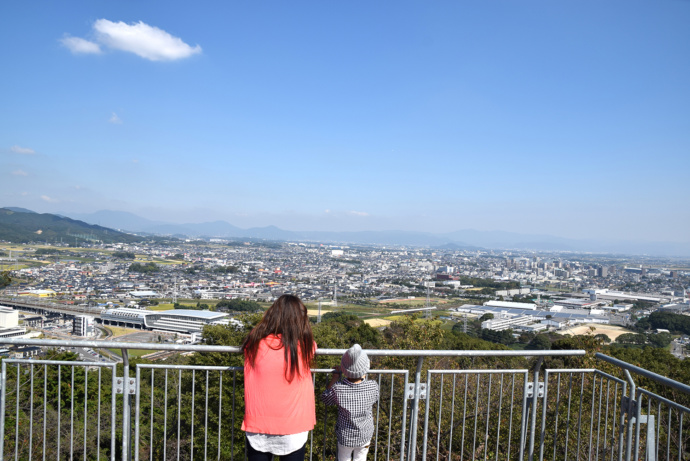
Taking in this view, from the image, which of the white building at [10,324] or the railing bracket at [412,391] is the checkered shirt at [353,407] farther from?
the white building at [10,324]

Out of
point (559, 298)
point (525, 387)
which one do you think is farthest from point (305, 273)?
point (525, 387)

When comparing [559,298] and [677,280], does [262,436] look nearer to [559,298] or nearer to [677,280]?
[559,298]

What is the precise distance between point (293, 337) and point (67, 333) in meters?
30.8

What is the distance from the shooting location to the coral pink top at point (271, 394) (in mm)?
2271

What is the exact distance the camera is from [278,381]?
89.7 inches

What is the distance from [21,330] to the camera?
75.0 ft

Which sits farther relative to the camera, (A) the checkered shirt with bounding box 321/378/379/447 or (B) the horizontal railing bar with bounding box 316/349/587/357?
(B) the horizontal railing bar with bounding box 316/349/587/357

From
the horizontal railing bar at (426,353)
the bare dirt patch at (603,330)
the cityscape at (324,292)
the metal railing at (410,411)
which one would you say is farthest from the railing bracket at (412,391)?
the bare dirt patch at (603,330)

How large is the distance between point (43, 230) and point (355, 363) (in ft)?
332

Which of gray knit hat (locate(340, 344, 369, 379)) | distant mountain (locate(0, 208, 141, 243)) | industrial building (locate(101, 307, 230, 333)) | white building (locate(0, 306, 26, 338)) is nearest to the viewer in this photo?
gray knit hat (locate(340, 344, 369, 379))

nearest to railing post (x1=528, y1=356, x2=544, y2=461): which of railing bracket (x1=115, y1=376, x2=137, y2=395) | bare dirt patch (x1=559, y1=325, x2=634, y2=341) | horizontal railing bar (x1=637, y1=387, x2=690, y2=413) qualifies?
horizontal railing bar (x1=637, y1=387, x2=690, y2=413)

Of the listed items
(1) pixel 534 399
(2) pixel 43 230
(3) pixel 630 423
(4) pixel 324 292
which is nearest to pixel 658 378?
(3) pixel 630 423

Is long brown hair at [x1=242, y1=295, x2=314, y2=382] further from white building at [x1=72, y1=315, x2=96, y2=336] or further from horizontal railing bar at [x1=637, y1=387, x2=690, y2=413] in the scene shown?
white building at [x1=72, y1=315, x2=96, y2=336]

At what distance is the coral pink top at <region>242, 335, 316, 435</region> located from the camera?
2271 millimetres
